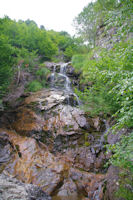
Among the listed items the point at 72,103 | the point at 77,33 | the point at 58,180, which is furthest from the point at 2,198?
the point at 77,33

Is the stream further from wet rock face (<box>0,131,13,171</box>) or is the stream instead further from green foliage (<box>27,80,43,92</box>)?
green foliage (<box>27,80,43,92</box>)

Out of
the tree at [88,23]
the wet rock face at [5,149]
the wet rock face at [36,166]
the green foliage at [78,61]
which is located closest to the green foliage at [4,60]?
the wet rock face at [5,149]

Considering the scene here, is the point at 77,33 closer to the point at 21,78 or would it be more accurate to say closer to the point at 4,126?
the point at 21,78

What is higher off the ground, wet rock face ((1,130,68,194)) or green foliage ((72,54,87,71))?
green foliage ((72,54,87,71))

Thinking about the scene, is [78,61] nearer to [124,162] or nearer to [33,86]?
[33,86]

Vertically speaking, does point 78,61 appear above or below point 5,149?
above

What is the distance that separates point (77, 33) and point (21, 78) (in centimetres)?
991

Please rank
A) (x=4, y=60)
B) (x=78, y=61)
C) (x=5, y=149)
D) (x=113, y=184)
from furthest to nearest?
(x=78, y=61), (x=4, y=60), (x=5, y=149), (x=113, y=184)

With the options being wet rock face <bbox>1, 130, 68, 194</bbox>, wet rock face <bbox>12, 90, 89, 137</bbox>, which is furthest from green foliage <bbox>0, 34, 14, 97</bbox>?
wet rock face <bbox>1, 130, 68, 194</bbox>

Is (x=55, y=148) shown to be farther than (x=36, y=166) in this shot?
Yes

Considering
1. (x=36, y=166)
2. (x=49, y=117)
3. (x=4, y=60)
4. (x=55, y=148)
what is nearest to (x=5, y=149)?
(x=36, y=166)

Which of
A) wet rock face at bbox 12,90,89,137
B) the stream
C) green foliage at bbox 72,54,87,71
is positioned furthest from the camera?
green foliage at bbox 72,54,87,71

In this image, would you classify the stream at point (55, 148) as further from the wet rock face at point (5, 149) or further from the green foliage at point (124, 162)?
the green foliage at point (124, 162)

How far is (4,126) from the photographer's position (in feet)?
28.4
